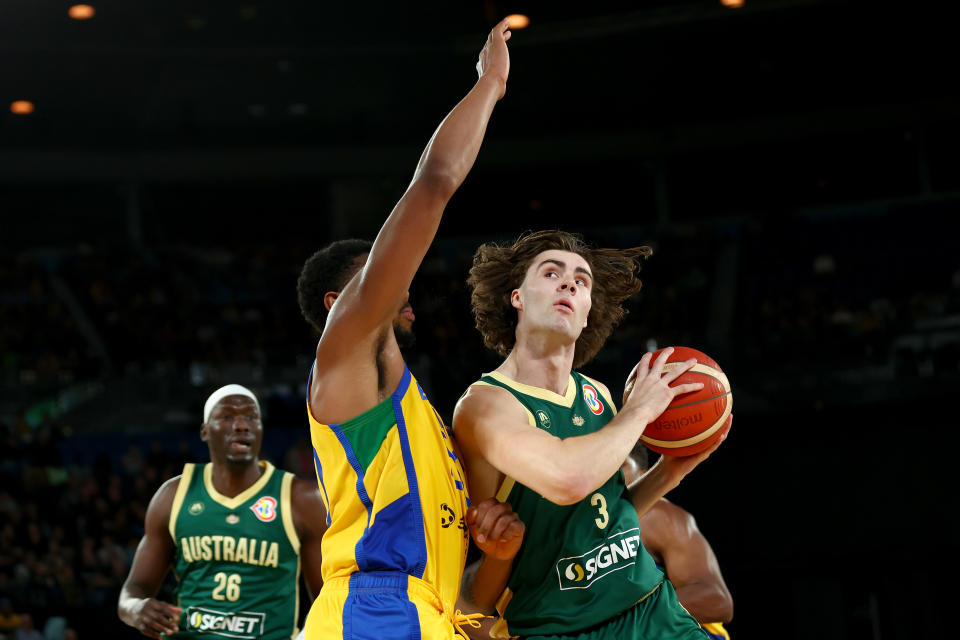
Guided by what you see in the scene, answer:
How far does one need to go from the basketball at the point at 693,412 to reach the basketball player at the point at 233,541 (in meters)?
2.42

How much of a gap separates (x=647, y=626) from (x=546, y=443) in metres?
0.78

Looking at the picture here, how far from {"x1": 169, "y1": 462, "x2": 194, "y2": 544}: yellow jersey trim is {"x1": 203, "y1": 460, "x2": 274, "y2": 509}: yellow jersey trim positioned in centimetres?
8

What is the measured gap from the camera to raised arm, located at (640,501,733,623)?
455cm

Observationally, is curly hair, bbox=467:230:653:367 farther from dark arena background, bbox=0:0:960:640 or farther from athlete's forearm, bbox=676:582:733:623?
dark arena background, bbox=0:0:960:640

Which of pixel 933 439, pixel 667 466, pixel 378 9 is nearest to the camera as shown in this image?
pixel 667 466

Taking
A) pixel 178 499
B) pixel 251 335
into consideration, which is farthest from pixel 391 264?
pixel 251 335

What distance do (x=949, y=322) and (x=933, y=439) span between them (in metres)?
2.01

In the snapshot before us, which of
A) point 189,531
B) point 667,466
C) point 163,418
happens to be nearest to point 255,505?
point 189,531

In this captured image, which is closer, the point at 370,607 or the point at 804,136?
the point at 370,607

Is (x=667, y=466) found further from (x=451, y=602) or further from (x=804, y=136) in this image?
(x=804, y=136)

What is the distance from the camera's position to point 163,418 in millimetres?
13398

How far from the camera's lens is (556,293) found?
3.36 metres

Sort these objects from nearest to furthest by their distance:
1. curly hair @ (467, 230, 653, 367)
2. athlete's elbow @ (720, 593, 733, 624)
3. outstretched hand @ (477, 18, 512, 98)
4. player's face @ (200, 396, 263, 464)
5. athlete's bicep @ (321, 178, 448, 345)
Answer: athlete's bicep @ (321, 178, 448, 345) → outstretched hand @ (477, 18, 512, 98) → curly hair @ (467, 230, 653, 367) → athlete's elbow @ (720, 593, 733, 624) → player's face @ (200, 396, 263, 464)

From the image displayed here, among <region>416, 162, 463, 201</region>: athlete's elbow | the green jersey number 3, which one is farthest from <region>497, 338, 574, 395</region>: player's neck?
<region>416, 162, 463, 201</region>: athlete's elbow
